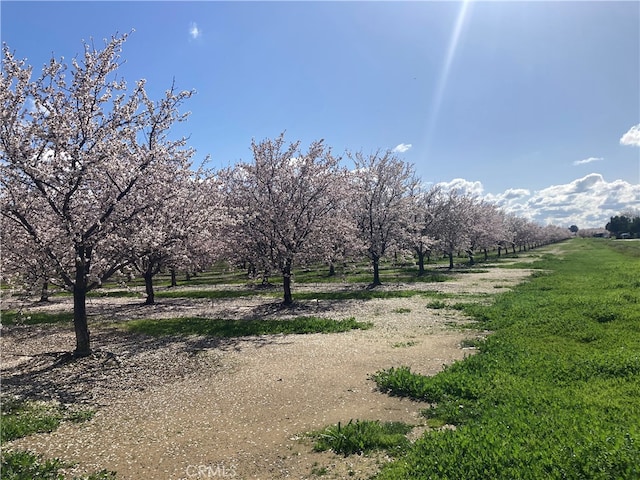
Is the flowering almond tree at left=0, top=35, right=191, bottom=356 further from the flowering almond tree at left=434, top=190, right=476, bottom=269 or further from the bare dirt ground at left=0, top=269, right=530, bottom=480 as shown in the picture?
the flowering almond tree at left=434, top=190, right=476, bottom=269

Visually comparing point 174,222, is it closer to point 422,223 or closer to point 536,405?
point 536,405

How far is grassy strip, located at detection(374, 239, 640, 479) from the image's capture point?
5750 millimetres

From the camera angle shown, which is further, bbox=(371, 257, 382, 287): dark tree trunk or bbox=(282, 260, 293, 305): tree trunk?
bbox=(371, 257, 382, 287): dark tree trunk

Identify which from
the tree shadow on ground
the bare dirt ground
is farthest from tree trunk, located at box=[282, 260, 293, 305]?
the tree shadow on ground

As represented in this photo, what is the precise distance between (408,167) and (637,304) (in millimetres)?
26961

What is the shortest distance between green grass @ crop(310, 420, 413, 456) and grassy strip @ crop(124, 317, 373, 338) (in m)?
9.52

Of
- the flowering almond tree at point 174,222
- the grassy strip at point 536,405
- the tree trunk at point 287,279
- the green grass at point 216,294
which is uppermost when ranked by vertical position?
the flowering almond tree at point 174,222

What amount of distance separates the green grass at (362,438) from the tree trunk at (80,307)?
10903mm

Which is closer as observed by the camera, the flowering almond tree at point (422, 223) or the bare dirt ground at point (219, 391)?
the bare dirt ground at point (219, 391)

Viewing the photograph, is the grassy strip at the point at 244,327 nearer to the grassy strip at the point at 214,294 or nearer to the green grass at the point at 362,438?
the green grass at the point at 362,438

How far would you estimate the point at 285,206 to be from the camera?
26.5m

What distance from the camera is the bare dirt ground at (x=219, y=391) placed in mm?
7125

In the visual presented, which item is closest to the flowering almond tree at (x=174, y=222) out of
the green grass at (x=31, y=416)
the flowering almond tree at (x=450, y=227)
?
the green grass at (x=31, y=416)

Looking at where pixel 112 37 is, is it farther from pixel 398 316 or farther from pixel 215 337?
pixel 398 316
